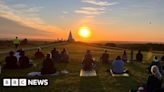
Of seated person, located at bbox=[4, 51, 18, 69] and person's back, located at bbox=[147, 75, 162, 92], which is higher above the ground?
person's back, located at bbox=[147, 75, 162, 92]

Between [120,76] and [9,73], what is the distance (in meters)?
8.30

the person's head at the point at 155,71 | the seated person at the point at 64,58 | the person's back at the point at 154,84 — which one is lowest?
the seated person at the point at 64,58

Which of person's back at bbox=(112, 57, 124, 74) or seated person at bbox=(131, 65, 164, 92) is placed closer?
seated person at bbox=(131, 65, 164, 92)

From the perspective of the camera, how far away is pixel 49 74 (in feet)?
83.8

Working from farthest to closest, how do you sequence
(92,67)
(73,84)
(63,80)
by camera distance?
(92,67) → (63,80) → (73,84)

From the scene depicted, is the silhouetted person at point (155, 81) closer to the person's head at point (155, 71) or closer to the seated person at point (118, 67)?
the person's head at point (155, 71)

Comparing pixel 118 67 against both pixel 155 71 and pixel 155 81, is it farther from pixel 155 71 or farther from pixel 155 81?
pixel 155 71

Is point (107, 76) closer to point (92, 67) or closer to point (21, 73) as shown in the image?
point (92, 67)

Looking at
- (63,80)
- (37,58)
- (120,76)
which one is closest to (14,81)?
(63,80)

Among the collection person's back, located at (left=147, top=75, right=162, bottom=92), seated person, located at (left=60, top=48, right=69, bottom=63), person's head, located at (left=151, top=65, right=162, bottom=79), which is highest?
person's head, located at (left=151, top=65, right=162, bottom=79)

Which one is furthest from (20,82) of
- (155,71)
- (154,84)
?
(155,71)

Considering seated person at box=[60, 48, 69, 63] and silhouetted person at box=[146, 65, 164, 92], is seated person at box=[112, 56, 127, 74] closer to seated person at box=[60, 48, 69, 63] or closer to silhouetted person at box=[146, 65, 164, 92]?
silhouetted person at box=[146, 65, 164, 92]

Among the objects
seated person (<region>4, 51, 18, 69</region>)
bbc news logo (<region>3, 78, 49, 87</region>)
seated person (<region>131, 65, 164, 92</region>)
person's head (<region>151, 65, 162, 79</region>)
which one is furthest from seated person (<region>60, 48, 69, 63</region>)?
person's head (<region>151, 65, 162, 79</region>)

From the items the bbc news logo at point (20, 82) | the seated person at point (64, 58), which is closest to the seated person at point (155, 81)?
the bbc news logo at point (20, 82)
